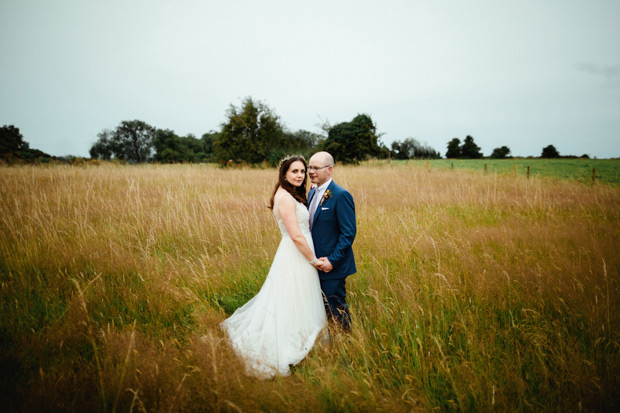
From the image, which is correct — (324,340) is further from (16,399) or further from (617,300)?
(617,300)

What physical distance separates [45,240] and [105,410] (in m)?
4.04

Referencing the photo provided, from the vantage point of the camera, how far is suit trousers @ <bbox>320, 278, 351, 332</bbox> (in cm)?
254

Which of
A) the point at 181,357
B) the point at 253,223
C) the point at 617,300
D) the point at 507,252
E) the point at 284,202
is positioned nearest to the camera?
the point at 181,357

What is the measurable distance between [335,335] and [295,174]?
159cm

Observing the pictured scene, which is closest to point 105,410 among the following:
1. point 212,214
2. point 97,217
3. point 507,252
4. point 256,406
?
point 256,406

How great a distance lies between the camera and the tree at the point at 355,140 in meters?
29.5

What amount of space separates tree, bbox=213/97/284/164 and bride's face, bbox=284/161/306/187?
74.8ft

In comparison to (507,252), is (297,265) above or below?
above

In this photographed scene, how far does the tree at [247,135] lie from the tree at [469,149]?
76951mm

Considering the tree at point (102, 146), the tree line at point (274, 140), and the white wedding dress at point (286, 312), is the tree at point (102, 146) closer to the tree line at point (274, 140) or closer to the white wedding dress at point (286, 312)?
the tree line at point (274, 140)

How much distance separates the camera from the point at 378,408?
5.22 feet

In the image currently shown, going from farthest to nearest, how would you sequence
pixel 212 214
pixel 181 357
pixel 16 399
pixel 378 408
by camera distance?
pixel 212 214 → pixel 181 357 → pixel 16 399 → pixel 378 408

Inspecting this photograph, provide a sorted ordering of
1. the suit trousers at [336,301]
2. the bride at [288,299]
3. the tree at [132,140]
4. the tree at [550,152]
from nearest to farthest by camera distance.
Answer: the bride at [288,299] → the suit trousers at [336,301] → the tree at [550,152] → the tree at [132,140]

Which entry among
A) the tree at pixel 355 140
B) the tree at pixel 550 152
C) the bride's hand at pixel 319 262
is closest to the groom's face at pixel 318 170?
the bride's hand at pixel 319 262
